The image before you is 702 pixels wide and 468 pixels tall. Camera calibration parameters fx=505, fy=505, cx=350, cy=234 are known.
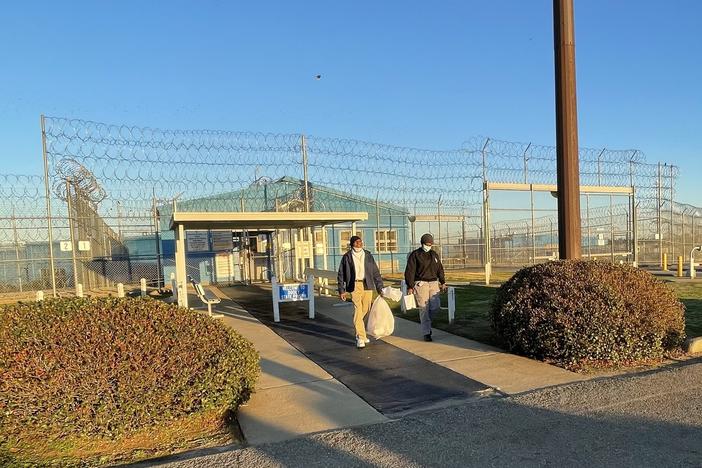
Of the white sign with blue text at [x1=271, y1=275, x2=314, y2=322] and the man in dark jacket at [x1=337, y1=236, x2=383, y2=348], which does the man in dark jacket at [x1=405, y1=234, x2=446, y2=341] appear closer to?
the man in dark jacket at [x1=337, y1=236, x2=383, y2=348]

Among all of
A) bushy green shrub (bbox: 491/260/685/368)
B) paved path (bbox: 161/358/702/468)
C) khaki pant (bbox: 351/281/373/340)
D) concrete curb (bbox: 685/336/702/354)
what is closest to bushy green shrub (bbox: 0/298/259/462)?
paved path (bbox: 161/358/702/468)

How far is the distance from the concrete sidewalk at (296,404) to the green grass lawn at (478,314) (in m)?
2.72

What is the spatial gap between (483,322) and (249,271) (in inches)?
465

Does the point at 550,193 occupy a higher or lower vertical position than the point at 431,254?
higher

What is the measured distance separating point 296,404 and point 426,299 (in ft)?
10.2

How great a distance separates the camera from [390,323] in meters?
7.62

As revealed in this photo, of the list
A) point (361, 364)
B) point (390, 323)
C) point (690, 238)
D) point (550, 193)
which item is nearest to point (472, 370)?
point (361, 364)

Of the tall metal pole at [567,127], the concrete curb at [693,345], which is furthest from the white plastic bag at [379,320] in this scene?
the concrete curb at [693,345]

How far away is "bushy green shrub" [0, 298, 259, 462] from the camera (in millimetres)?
3783

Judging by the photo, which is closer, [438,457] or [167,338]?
[438,457]

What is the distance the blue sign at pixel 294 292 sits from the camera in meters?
9.99

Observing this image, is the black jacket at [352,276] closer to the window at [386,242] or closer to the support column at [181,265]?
the support column at [181,265]

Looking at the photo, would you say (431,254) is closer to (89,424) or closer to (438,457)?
(438,457)

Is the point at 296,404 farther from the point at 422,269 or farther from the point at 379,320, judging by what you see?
the point at 422,269
